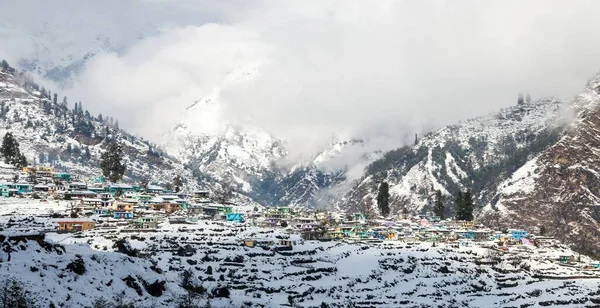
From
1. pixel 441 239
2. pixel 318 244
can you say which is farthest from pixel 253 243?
pixel 441 239

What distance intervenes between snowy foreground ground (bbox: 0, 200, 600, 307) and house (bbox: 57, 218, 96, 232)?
2420 mm

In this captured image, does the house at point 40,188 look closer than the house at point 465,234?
No

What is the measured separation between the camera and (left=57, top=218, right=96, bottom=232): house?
135250 millimetres

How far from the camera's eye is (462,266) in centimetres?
13888

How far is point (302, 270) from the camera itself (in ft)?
396

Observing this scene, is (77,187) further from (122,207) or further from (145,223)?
(145,223)

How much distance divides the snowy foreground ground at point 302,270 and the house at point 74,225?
2420mm

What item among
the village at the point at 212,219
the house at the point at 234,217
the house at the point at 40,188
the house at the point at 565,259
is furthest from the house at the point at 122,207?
the house at the point at 565,259

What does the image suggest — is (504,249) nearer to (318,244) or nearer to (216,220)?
(318,244)

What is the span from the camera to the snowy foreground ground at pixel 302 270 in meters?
72.1

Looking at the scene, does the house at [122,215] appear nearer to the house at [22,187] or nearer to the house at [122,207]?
the house at [122,207]

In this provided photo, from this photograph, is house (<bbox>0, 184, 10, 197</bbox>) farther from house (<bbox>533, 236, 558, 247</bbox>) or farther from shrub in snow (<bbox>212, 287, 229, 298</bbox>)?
house (<bbox>533, 236, 558, 247</bbox>)

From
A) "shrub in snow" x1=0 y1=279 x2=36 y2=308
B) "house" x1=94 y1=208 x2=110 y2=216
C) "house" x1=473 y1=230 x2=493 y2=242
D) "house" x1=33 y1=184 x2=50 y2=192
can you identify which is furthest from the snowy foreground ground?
"house" x1=33 y1=184 x2=50 y2=192

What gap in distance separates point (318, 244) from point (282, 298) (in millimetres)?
48098
